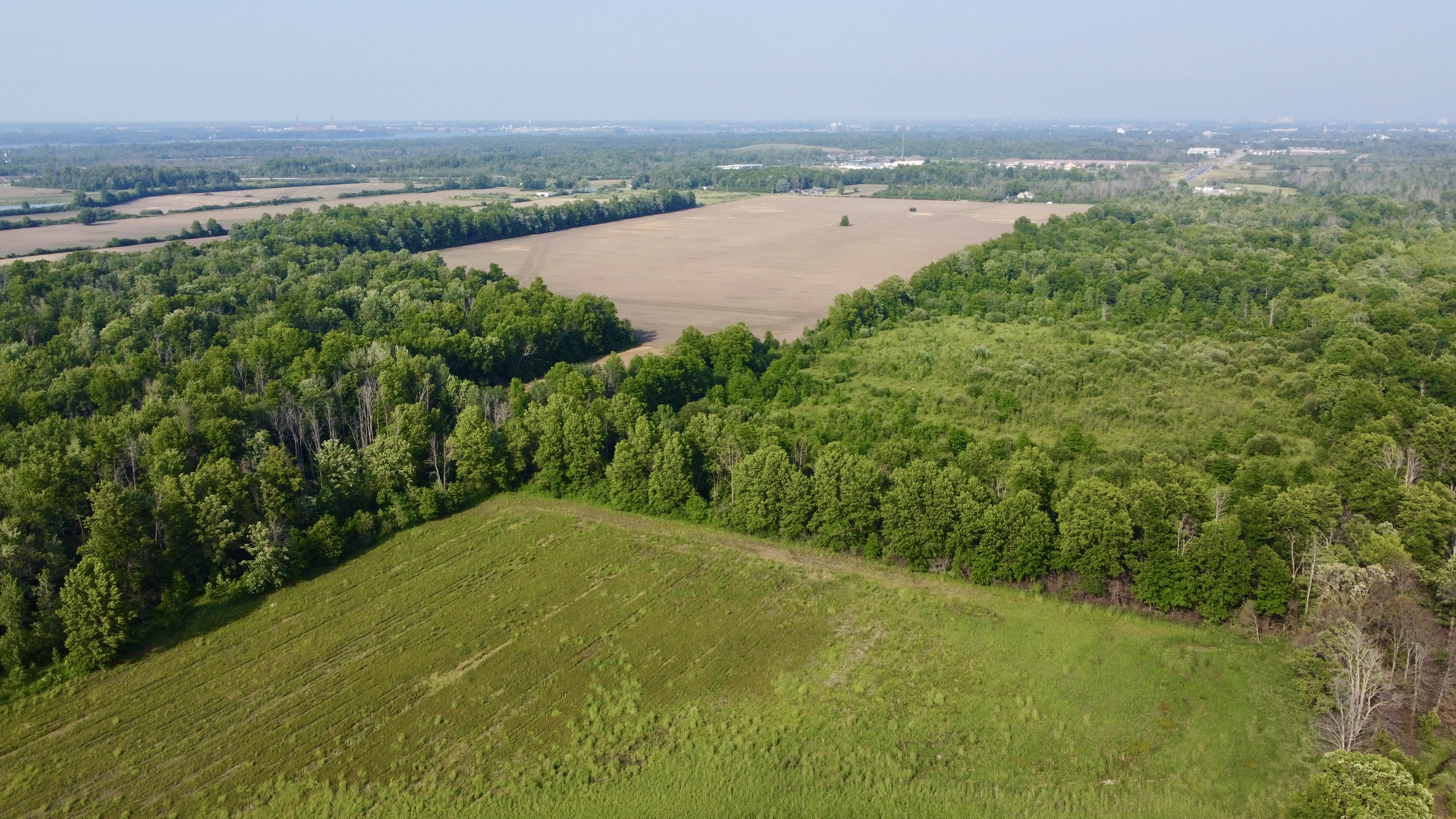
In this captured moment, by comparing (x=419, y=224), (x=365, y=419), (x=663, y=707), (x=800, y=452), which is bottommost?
(x=663, y=707)

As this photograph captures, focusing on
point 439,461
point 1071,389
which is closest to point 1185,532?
point 1071,389

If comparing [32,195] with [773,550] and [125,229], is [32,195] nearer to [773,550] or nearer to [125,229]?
[125,229]

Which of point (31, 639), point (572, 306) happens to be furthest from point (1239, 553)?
point (572, 306)

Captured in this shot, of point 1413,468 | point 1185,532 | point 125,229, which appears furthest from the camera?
point 125,229

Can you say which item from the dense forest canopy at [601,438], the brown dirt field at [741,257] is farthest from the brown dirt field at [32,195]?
the dense forest canopy at [601,438]

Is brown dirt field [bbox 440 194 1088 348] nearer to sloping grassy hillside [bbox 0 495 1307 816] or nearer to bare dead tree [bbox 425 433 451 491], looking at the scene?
bare dead tree [bbox 425 433 451 491]

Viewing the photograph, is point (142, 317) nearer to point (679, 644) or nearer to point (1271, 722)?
point (679, 644)

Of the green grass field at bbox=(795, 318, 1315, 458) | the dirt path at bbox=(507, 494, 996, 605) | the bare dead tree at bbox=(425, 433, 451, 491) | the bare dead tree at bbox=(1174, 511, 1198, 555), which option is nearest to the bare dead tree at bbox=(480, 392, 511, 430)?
the bare dead tree at bbox=(425, 433, 451, 491)

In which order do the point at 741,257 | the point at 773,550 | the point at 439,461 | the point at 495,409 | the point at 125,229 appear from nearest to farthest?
the point at 773,550 → the point at 439,461 → the point at 495,409 → the point at 741,257 → the point at 125,229
